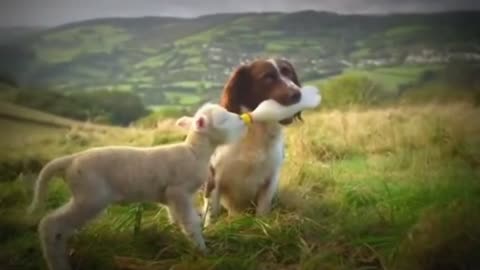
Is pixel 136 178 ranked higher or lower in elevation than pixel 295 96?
lower

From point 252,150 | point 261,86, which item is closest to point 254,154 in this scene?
point 252,150

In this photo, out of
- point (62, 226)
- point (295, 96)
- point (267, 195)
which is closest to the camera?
point (62, 226)

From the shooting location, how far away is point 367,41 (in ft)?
7.91

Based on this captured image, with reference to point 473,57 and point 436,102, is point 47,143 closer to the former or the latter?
point 436,102

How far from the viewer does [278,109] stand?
7.27 feet

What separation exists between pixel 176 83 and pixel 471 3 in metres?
0.97

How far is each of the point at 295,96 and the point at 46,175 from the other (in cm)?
75

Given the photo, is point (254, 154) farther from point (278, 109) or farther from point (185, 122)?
point (185, 122)

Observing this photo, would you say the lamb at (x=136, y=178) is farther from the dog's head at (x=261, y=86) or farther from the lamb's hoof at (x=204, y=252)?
the dog's head at (x=261, y=86)

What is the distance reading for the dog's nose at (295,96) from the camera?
2.19 meters

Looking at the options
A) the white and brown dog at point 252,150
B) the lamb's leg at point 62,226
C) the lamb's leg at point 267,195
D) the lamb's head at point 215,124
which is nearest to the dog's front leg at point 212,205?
the white and brown dog at point 252,150

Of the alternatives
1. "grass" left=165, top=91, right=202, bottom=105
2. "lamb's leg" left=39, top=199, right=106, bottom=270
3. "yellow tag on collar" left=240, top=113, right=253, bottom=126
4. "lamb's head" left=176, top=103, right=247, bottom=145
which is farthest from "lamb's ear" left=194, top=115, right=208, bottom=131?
"lamb's leg" left=39, top=199, right=106, bottom=270

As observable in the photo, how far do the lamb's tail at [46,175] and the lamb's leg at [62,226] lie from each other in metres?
0.06

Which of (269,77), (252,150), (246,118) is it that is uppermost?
(269,77)
